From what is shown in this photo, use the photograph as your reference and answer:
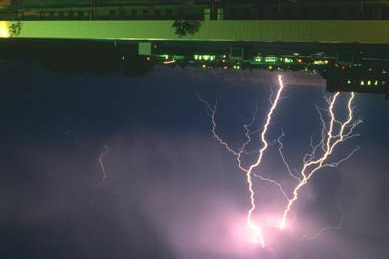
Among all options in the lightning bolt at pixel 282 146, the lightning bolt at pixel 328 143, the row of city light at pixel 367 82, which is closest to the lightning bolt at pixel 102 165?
the lightning bolt at pixel 282 146

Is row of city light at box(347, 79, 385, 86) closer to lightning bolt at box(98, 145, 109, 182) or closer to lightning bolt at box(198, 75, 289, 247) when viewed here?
lightning bolt at box(198, 75, 289, 247)

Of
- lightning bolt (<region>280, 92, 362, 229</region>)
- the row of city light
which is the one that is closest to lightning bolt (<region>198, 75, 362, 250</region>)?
lightning bolt (<region>280, 92, 362, 229</region>)

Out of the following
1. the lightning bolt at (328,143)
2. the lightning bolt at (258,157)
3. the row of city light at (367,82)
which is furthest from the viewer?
the lightning bolt at (258,157)

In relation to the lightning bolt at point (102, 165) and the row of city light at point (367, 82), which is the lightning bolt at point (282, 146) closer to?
the row of city light at point (367, 82)

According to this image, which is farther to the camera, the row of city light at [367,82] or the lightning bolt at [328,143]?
the lightning bolt at [328,143]

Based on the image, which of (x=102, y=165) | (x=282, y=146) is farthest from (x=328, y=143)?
(x=102, y=165)

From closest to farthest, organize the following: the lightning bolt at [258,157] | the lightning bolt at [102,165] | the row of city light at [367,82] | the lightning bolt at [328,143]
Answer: the row of city light at [367,82]
the lightning bolt at [328,143]
the lightning bolt at [258,157]
the lightning bolt at [102,165]

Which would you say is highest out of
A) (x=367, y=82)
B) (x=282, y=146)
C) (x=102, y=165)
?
(x=367, y=82)

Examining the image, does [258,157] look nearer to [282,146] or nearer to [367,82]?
[282,146]

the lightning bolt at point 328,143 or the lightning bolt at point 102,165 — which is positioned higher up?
the lightning bolt at point 328,143
